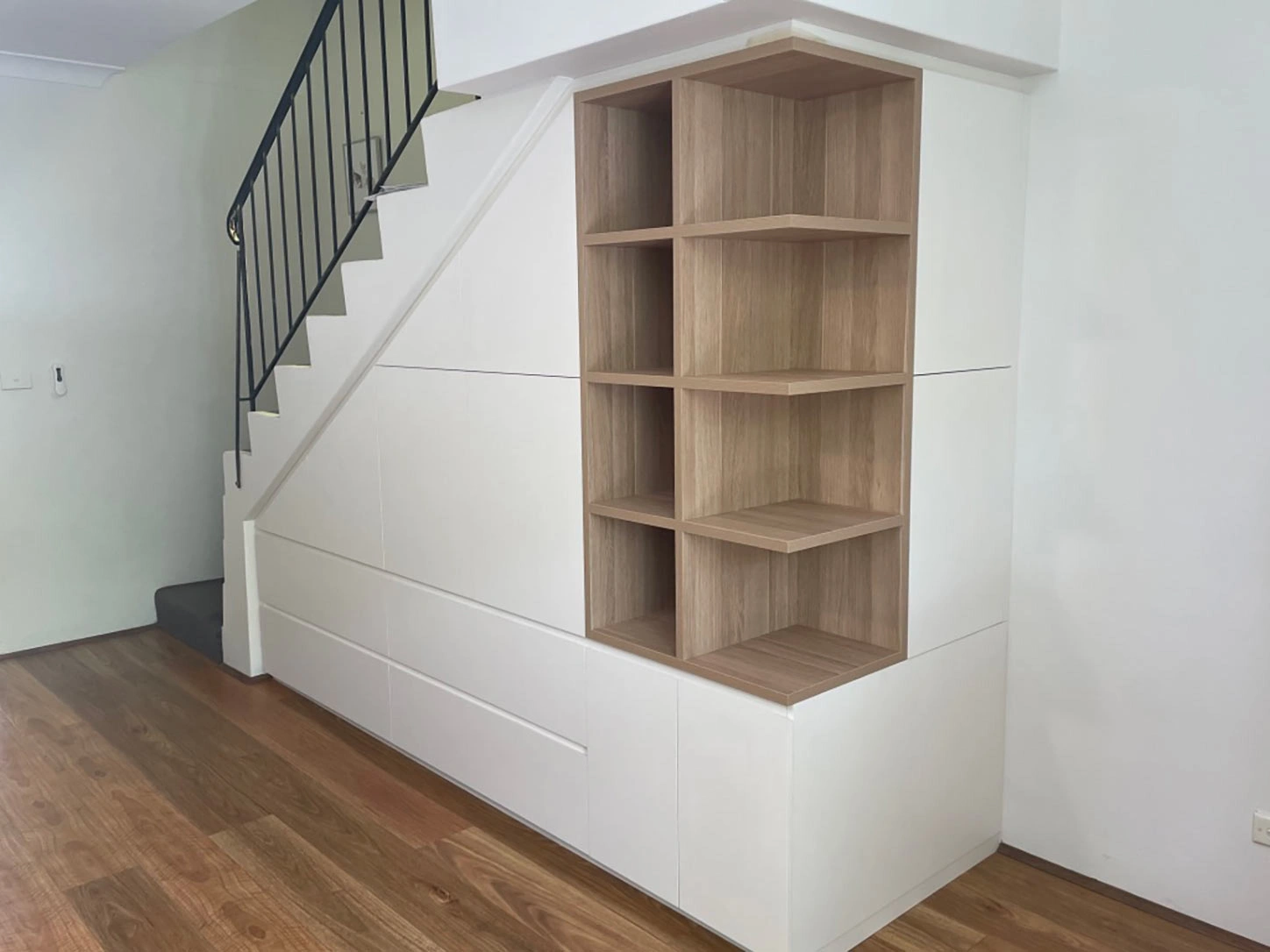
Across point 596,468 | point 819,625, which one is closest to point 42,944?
point 596,468

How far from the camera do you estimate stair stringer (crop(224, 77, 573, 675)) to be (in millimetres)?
2684

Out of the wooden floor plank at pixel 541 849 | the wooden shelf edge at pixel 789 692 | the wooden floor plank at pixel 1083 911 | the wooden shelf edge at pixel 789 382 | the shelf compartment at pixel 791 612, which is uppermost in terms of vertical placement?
the wooden shelf edge at pixel 789 382

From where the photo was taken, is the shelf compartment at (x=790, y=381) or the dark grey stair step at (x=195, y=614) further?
the dark grey stair step at (x=195, y=614)

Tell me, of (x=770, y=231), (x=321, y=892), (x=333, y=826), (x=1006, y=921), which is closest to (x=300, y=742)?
(x=333, y=826)

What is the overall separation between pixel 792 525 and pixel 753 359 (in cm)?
Answer: 43

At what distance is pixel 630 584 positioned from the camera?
8.85ft

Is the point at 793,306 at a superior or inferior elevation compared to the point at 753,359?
superior

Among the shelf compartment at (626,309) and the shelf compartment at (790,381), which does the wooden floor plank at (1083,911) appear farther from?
the shelf compartment at (626,309)

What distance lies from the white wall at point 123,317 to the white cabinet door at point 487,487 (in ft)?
6.30

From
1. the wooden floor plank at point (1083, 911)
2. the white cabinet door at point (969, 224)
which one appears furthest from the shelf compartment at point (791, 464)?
the wooden floor plank at point (1083, 911)

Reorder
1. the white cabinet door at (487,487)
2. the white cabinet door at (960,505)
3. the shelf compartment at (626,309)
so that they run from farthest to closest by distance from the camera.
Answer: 1. the white cabinet door at (487,487)
2. the shelf compartment at (626,309)
3. the white cabinet door at (960,505)

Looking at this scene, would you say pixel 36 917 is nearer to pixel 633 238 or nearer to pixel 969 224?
pixel 633 238

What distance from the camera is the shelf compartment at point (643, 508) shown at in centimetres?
240

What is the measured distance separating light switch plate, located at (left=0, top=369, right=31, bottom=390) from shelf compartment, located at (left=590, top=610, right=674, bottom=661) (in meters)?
3.06
